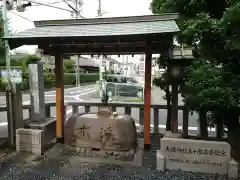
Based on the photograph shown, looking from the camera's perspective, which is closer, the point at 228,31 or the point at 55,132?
the point at 228,31

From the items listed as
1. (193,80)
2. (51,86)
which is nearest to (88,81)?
(51,86)

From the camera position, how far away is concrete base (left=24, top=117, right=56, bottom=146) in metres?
5.49

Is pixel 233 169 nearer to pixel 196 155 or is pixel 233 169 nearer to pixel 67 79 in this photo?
pixel 196 155

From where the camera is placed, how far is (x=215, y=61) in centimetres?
404

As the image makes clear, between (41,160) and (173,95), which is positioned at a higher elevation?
(173,95)

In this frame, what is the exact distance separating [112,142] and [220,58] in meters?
2.84

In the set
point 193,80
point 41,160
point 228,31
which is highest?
point 228,31

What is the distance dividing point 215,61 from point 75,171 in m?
3.34

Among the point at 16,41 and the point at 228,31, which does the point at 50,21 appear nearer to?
the point at 16,41

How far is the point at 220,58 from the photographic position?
13.0 feet

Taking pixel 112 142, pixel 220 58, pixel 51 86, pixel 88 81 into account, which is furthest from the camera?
pixel 88 81

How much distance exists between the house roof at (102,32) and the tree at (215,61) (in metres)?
0.47

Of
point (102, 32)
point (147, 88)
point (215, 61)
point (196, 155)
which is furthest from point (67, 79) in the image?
point (215, 61)

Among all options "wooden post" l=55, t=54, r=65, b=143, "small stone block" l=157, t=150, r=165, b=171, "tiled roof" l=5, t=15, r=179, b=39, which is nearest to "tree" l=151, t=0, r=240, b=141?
"tiled roof" l=5, t=15, r=179, b=39
